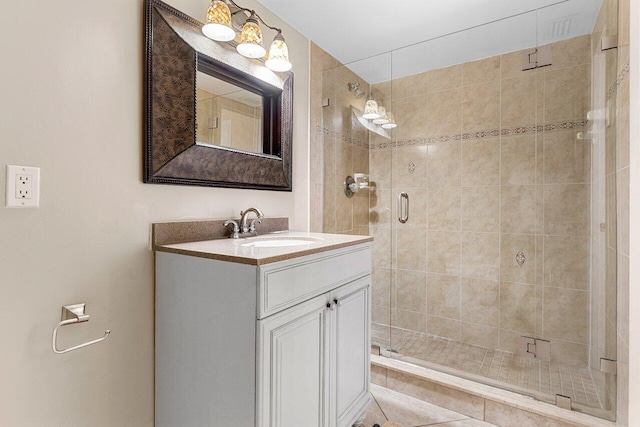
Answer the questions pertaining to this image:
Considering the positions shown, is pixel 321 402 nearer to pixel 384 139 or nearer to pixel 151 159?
pixel 151 159

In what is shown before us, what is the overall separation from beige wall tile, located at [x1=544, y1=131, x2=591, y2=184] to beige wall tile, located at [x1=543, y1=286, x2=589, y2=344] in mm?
708

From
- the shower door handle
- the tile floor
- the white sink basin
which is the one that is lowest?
the tile floor

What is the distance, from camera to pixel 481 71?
237cm

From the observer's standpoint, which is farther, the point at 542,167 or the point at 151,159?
the point at 542,167

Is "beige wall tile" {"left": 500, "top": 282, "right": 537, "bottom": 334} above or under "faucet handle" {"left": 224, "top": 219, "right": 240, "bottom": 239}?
under

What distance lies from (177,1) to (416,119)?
1.85 m

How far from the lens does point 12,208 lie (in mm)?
945

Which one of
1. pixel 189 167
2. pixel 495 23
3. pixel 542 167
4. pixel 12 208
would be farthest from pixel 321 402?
pixel 495 23

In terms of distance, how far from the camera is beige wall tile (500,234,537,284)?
86.6 inches

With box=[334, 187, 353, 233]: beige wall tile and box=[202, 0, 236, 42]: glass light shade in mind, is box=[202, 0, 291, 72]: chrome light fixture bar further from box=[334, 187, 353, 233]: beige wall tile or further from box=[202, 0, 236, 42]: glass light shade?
box=[334, 187, 353, 233]: beige wall tile

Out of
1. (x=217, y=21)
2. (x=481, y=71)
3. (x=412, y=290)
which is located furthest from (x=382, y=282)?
(x=217, y=21)

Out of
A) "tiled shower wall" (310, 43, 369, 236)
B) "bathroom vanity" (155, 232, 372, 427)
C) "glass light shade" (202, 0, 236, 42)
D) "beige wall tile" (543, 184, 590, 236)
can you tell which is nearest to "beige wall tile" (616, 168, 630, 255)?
"beige wall tile" (543, 184, 590, 236)

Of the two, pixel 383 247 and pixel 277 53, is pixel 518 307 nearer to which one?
pixel 383 247

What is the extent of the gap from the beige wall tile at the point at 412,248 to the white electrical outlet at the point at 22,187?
2.28 m
